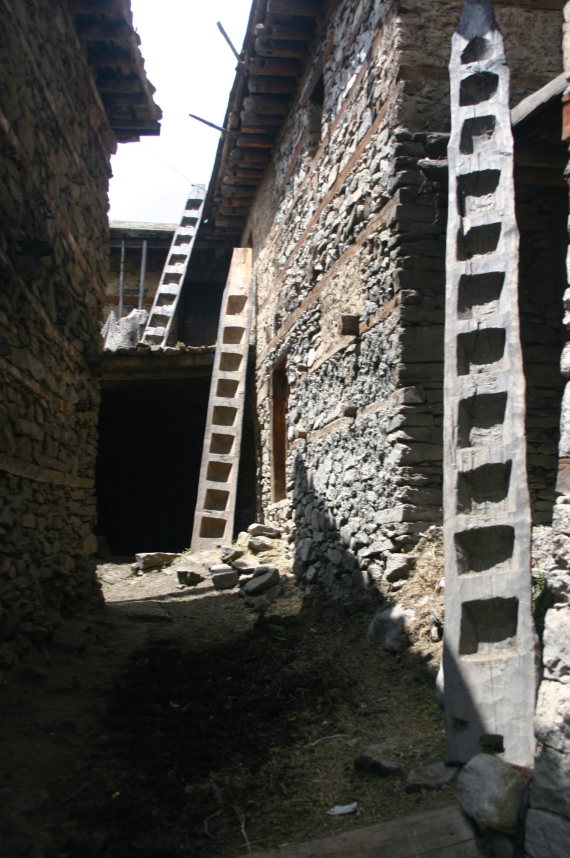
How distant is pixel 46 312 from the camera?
17.2 ft

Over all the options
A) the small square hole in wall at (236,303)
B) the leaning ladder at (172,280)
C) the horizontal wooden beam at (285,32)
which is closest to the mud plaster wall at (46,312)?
the horizontal wooden beam at (285,32)

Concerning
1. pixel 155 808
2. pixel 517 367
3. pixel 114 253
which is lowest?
pixel 155 808

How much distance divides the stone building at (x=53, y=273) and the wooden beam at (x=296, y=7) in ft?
5.61

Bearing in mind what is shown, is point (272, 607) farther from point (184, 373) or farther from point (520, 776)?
point (184, 373)

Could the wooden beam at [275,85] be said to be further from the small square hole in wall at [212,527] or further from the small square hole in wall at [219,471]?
the small square hole in wall at [212,527]

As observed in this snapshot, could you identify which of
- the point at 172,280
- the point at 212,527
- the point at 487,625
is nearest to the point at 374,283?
the point at 487,625

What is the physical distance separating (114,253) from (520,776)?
13.4 m

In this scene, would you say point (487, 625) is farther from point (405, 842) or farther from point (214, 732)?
point (214, 732)

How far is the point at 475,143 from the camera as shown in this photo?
403 centimetres

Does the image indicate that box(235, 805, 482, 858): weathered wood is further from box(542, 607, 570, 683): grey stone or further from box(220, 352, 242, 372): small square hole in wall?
box(220, 352, 242, 372): small square hole in wall

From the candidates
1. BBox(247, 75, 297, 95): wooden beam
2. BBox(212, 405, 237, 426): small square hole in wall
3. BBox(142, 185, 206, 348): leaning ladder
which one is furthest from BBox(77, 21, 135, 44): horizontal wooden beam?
BBox(142, 185, 206, 348): leaning ladder

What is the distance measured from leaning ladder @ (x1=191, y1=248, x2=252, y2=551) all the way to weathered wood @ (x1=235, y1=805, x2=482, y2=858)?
6601 millimetres

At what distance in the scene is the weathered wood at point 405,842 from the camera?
2711 mm

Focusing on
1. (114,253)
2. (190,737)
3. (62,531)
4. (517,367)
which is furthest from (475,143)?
(114,253)
